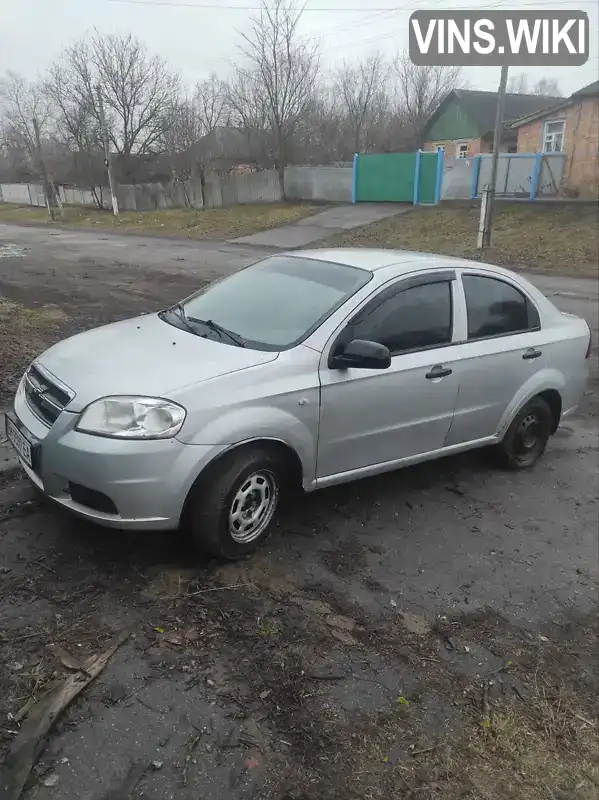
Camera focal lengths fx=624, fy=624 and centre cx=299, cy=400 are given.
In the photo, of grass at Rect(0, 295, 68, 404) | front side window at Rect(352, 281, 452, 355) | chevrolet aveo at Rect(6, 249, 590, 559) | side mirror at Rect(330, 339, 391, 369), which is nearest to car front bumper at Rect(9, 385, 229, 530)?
chevrolet aveo at Rect(6, 249, 590, 559)

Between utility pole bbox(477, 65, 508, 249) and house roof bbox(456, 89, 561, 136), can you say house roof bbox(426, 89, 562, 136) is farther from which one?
utility pole bbox(477, 65, 508, 249)

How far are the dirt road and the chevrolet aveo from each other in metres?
0.35

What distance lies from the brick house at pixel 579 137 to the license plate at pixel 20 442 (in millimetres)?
26372

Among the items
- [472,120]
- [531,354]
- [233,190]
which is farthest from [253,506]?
[472,120]

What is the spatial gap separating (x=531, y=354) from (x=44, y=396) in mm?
3403

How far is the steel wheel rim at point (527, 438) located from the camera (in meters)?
4.93

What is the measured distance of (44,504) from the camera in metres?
3.82

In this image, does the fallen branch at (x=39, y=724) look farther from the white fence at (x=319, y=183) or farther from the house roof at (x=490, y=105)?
the house roof at (x=490, y=105)

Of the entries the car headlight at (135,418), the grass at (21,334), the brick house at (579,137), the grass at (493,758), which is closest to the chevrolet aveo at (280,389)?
the car headlight at (135,418)

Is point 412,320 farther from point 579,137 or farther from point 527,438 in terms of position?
point 579,137

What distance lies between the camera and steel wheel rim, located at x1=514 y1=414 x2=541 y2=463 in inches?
194

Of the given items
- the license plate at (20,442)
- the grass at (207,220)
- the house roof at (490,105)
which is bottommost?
the grass at (207,220)

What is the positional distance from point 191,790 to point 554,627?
2.03 meters

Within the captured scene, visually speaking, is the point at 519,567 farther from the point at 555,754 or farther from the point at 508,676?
the point at 555,754
